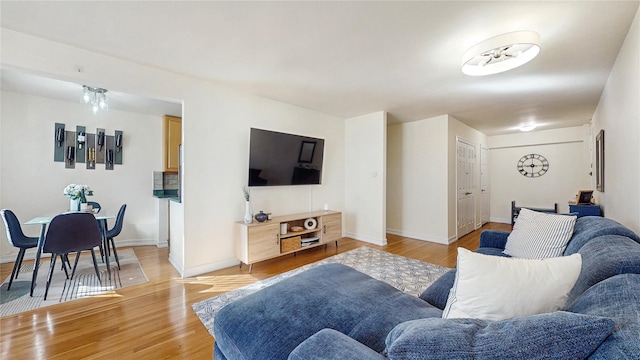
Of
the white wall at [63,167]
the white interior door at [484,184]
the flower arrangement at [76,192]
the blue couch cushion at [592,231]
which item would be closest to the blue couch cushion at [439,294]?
the blue couch cushion at [592,231]

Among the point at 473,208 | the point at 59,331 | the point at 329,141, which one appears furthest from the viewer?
the point at 473,208

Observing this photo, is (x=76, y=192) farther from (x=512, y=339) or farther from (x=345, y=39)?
(x=512, y=339)

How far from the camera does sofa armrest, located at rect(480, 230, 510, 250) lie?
2459 millimetres

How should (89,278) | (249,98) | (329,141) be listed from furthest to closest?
(329,141) < (249,98) < (89,278)

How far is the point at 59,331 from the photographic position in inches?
74.7

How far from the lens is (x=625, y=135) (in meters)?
2.09

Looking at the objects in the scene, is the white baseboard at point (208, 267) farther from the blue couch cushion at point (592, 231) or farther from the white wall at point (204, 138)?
the blue couch cushion at point (592, 231)

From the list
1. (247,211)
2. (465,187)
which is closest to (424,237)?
(465,187)

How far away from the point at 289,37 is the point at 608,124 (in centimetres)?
362

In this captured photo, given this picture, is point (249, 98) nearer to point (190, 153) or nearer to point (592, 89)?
point (190, 153)

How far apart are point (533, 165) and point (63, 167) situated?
373 inches

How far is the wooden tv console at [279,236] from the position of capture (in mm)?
3131

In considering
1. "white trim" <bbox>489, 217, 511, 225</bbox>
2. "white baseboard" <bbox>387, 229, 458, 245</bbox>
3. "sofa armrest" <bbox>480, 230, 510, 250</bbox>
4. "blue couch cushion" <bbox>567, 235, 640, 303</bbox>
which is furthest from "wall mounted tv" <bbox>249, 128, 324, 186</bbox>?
"white trim" <bbox>489, 217, 511, 225</bbox>

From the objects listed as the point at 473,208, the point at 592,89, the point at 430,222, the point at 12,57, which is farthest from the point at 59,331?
the point at 473,208
